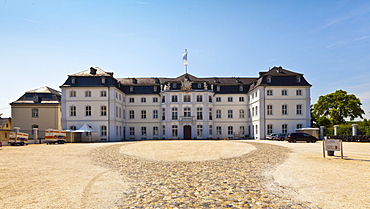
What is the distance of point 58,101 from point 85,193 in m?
53.6

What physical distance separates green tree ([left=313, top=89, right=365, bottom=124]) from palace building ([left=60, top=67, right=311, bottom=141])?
50.7 ft

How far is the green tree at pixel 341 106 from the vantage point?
60.8 m

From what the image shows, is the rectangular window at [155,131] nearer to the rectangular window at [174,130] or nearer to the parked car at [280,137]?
the rectangular window at [174,130]

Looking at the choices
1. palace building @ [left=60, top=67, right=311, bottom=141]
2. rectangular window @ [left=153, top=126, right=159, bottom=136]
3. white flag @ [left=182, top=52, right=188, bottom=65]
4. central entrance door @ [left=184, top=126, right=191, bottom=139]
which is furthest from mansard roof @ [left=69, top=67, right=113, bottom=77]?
central entrance door @ [left=184, top=126, right=191, bottom=139]

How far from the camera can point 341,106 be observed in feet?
200

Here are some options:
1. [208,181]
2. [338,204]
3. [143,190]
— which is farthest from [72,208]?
[338,204]

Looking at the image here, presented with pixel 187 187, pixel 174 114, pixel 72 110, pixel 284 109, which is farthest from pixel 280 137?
pixel 187 187

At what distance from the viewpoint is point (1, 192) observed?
8883 millimetres

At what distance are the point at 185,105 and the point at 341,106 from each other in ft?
103

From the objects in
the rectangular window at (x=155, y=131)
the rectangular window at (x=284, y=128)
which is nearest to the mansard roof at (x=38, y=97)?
the rectangular window at (x=155, y=131)

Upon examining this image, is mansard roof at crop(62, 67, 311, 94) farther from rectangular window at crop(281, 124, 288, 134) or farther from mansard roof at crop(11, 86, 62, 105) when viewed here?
mansard roof at crop(11, 86, 62, 105)

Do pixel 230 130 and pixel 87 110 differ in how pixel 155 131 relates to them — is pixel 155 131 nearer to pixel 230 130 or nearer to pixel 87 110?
pixel 87 110

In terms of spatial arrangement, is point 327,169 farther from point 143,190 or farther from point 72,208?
point 72,208

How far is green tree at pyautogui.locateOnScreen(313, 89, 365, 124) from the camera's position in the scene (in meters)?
60.8
